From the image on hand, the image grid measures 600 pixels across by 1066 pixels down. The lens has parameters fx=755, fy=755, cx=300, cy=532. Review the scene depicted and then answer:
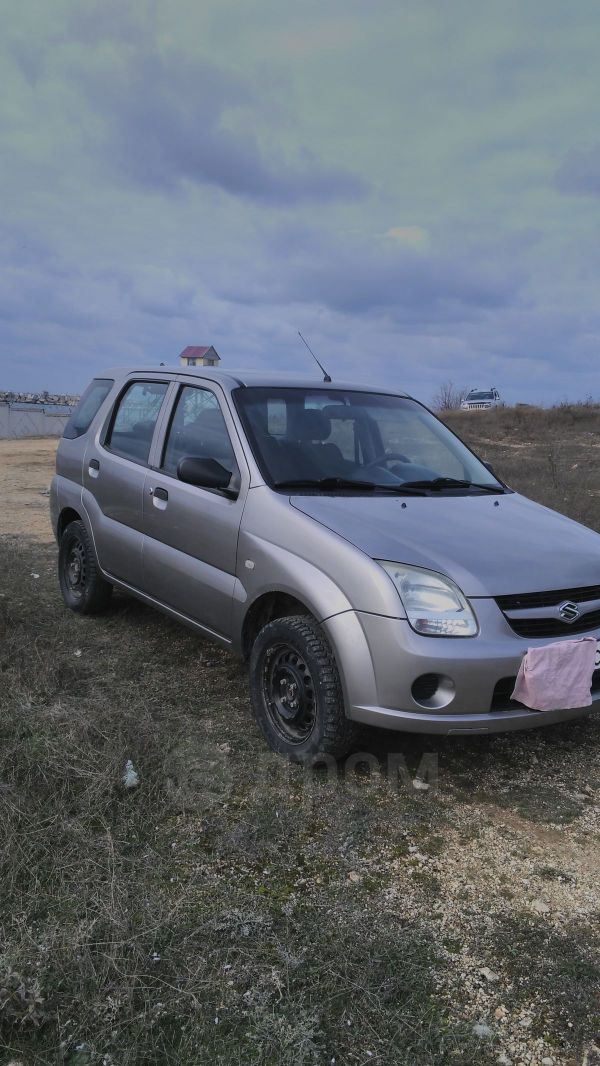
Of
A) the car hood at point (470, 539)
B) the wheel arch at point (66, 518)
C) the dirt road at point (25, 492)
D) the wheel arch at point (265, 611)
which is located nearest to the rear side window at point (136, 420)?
the wheel arch at point (66, 518)

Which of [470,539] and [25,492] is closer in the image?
[470,539]

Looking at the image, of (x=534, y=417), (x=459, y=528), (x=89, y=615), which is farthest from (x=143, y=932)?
(x=534, y=417)

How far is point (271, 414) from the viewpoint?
4.08 m

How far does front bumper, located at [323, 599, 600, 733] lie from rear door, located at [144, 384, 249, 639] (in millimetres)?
955

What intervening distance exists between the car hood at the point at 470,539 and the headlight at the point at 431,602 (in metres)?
0.04

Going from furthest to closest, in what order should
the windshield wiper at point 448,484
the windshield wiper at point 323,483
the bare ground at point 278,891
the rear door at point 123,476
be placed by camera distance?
1. the rear door at point 123,476
2. the windshield wiper at point 448,484
3. the windshield wiper at point 323,483
4. the bare ground at point 278,891

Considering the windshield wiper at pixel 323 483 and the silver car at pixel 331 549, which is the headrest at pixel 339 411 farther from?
the windshield wiper at pixel 323 483

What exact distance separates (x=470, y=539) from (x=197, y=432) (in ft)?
5.73

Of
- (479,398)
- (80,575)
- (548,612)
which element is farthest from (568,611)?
(479,398)

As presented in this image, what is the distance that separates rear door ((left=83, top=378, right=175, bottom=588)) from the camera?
464cm

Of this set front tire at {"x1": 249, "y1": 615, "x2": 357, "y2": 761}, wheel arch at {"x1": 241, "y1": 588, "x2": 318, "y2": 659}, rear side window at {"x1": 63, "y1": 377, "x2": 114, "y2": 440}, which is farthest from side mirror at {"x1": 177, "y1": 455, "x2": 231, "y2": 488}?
rear side window at {"x1": 63, "y1": 377, "x2": 114, "y2": 440}

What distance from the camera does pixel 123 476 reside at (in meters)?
4.79

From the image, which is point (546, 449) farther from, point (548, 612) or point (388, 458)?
point (548, 612)

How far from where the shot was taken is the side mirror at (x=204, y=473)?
375cm
